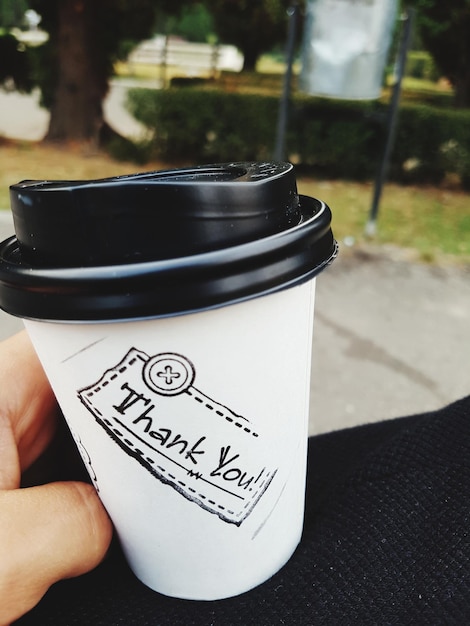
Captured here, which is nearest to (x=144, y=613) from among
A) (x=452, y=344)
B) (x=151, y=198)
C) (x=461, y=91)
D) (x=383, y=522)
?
(x=383, y=522)

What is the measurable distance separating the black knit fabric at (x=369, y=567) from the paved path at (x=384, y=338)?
152cm

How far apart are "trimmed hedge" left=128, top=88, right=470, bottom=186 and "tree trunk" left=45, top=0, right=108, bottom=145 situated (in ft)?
2.64

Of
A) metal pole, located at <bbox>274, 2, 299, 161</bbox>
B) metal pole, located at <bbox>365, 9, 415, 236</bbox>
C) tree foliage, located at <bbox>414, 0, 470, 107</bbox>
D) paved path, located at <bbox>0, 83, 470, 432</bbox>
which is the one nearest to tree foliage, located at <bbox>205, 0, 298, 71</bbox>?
tree foliage, located at <bbox>414, 0, 470, 107</bbox>

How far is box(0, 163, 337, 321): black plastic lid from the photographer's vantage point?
0.53 metres

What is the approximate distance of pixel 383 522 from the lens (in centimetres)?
83

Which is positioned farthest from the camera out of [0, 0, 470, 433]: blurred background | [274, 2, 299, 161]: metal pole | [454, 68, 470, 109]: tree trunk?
[454, 68, 470, 109]: tree trunk

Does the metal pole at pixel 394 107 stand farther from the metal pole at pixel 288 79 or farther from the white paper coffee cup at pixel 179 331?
the white paper coffee cup at pixel 179 331

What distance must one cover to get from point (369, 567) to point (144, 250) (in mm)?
546

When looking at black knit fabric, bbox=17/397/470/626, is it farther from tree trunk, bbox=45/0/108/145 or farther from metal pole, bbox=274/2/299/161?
tree trunk, bbox=45/0/108/145

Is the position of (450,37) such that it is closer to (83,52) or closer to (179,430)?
(83,52)

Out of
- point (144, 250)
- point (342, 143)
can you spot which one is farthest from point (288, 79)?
point (144, 250)

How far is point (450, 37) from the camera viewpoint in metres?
6.75

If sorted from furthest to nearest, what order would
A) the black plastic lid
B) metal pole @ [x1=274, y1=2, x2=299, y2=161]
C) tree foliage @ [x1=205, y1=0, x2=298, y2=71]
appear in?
tree foliage @ [x1=205, y1=0, x2=298, y2=71], metal pole @ [x1=274, y1=2, x2=299, y2=161], the black plastic lid

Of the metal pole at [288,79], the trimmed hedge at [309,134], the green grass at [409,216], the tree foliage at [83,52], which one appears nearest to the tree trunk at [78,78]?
the tree foliage at [83,52]
